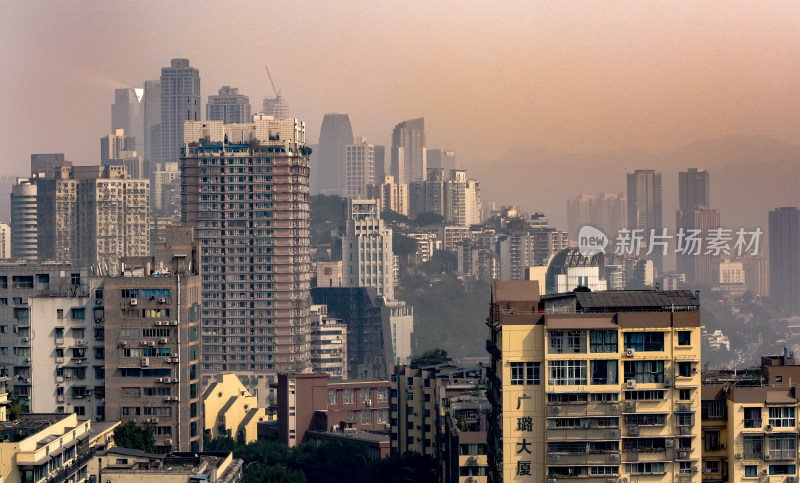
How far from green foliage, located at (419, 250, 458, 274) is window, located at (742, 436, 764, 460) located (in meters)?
155

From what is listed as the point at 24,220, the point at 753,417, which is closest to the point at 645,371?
the point at 753,417

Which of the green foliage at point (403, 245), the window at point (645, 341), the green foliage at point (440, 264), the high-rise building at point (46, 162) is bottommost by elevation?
the window at point (645, 341)

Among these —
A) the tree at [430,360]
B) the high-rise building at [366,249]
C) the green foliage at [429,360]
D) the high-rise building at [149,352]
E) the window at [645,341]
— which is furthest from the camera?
the high-rise building at [366,249]

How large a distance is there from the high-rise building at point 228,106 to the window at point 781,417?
155 meters

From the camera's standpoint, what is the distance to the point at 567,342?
37188 mm

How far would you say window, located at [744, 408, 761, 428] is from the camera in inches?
1479

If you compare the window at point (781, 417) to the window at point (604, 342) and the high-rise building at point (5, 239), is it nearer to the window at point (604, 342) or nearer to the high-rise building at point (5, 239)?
the window at point (604, 342)

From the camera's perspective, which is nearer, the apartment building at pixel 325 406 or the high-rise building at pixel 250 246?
the apartment building at pixel 325 406

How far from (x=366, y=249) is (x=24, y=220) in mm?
38839

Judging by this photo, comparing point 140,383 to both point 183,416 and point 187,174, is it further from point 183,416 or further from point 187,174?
point 187,174

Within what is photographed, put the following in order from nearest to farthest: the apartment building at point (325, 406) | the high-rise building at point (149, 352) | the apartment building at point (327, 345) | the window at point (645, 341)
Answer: the window at point (645, 341)
the high-rise building at point (149, 352)
the apartment building at point (325, 406)
the apartment building at point (327, 345)

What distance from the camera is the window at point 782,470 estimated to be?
37.6 m

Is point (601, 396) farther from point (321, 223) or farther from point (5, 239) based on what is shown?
point (321, 223)

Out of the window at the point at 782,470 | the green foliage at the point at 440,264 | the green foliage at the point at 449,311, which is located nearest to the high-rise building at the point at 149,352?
the window at the point at 782,470
